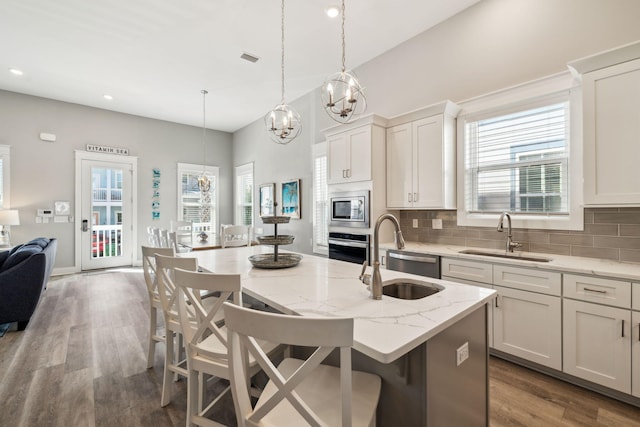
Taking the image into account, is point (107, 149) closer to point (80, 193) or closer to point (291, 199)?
point (80, 193)

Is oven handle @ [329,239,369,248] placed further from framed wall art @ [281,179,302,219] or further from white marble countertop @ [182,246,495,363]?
framed wall art @ [281,179,302,219]

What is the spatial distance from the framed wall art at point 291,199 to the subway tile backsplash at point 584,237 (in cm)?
282

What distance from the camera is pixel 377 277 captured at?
1.38 meters

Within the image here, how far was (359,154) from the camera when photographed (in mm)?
3549

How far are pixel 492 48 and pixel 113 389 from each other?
14.8 ft

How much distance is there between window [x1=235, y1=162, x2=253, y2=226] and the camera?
23.2ft

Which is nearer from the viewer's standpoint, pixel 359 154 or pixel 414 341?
pixel 414 341

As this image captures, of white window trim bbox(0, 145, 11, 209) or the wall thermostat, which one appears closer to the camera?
white window trim bbox(0, 145, 11, 209)

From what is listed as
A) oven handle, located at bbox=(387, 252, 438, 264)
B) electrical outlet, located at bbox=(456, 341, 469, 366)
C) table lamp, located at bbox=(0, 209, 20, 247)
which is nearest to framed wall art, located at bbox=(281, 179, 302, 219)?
oven handle, located at bbox=(387, 252, 438, 264)

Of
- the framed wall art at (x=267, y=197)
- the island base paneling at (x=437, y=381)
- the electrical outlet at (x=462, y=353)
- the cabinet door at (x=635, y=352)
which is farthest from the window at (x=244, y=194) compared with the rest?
the cabinet door at (x=635, y=352)

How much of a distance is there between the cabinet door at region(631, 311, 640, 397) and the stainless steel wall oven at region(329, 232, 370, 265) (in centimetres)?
211

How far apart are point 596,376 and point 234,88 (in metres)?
5.71

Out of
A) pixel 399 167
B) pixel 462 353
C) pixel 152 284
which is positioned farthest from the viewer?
pixel 399 167

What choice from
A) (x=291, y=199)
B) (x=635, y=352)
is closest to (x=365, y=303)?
(x=635, y=352)
